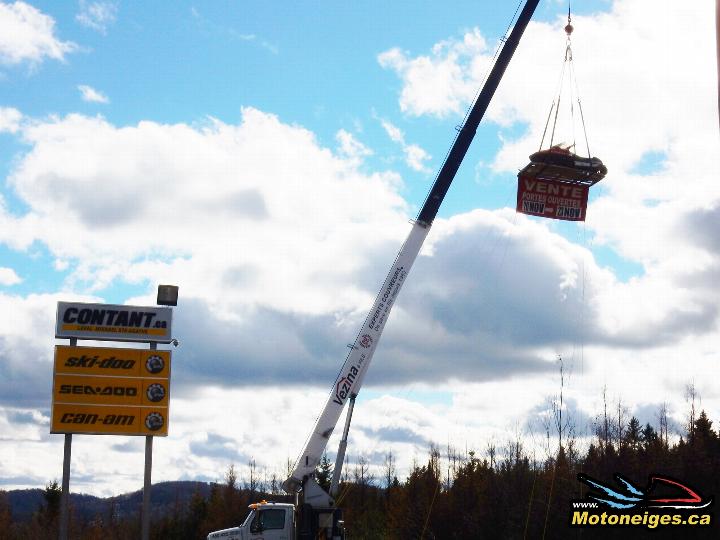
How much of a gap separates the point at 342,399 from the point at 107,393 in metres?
6.99

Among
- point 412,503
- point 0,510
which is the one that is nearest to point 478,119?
point 412,503

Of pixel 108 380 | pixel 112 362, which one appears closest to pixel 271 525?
pixel 108 380

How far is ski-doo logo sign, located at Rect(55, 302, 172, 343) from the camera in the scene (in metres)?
28.7

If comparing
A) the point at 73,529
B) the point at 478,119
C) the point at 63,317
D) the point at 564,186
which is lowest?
the point at 73,529

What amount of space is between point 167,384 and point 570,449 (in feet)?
94.0

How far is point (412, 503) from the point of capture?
59.7 m

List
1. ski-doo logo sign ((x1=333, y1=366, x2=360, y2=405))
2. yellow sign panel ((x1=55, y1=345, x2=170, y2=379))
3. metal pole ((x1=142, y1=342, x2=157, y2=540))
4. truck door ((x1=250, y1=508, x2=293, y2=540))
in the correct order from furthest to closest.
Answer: yellow sign panel ((x1=55, y1=345, x2=170, y2=379))
metal pole ((x1=142, y1=342, x2=157, y2=540))
ski-doo logo sign ((x1=333, y1=366, x2=360, y2=405))
truck door ((x1=250, y1=508, x2=293, y2=540))

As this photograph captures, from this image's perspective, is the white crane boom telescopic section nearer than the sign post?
Yes

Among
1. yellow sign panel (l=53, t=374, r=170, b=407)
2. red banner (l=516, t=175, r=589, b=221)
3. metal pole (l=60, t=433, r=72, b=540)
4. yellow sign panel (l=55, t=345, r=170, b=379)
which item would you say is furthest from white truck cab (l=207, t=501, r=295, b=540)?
red banner (l=516, t=175, r=589, b=221)

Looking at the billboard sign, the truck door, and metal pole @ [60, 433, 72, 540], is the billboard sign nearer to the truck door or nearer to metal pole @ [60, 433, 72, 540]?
metal pole @ [60, 433, 72, 540]

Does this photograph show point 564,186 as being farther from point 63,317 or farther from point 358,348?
point 63,317

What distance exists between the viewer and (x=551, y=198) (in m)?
27.8

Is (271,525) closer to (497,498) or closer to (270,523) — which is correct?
(270,523)

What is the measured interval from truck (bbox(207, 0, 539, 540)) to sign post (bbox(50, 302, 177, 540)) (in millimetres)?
4015
